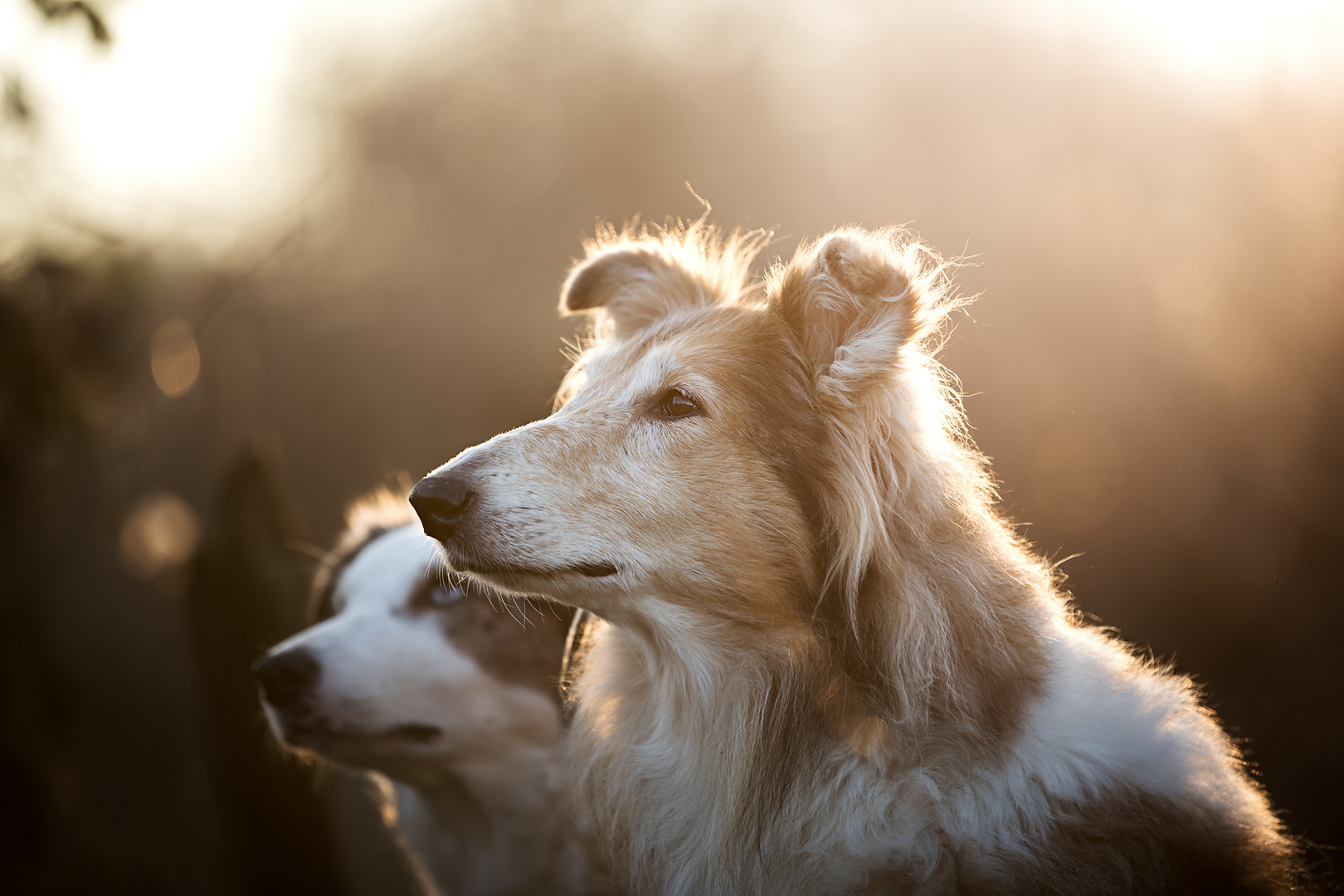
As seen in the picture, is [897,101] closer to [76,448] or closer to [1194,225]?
Result: [1194,225]

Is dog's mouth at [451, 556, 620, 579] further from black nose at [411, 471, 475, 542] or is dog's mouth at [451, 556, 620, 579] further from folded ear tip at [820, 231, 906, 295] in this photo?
folded ear tip at [820, 231, 906, 295]

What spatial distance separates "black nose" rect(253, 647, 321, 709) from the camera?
229 cm

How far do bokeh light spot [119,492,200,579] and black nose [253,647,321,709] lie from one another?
2.11 metres

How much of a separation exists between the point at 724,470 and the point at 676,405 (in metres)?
0.22

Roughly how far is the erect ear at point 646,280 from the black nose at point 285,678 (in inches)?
55.2

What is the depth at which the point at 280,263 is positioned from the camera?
312cm

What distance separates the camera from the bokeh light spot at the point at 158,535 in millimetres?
3977

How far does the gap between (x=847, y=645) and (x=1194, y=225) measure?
8.53 ft

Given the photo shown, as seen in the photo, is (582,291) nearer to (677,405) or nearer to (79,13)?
(677,405)

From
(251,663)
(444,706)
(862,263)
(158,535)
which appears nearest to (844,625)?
(862,263)

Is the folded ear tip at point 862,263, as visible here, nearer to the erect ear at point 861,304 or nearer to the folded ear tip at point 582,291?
the erect ear at point 861,304

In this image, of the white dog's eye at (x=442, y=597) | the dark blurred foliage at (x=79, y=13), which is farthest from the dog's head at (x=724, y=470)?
the dark blurred foliage at (x=79, y=13)

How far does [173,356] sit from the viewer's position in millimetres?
Result: 3168

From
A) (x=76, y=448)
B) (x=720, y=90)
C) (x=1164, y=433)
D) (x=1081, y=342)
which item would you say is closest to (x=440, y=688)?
(x=76, y=448)
